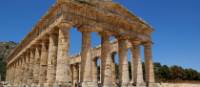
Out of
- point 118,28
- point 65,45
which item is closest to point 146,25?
point 118,28

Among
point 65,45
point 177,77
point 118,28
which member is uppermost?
point 118,28

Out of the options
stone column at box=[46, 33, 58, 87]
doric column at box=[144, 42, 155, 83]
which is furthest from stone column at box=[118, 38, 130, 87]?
stone column at box=[46, 33, 58, 87]

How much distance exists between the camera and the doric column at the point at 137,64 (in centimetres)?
2843

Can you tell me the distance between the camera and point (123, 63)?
26703 millimetres

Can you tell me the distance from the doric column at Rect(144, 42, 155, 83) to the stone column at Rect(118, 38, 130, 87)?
4.54 meters

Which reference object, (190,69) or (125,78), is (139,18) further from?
(190,69)

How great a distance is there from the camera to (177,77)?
199 ft

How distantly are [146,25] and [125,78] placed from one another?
842 cm

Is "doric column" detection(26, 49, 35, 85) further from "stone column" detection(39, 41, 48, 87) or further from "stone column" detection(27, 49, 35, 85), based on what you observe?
"stone column" detection(39, 41, 48, 87)

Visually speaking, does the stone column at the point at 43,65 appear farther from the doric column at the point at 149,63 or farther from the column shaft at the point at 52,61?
the doric column at the point at 149,63

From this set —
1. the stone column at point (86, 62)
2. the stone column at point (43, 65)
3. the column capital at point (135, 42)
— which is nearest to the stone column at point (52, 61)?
the stone column at point (43, 65)

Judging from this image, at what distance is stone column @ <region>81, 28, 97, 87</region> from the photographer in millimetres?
21938

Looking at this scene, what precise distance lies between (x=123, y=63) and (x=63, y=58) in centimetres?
854

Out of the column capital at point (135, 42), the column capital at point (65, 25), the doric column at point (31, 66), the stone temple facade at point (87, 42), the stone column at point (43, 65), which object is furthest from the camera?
the doric column at point (31, 66)
